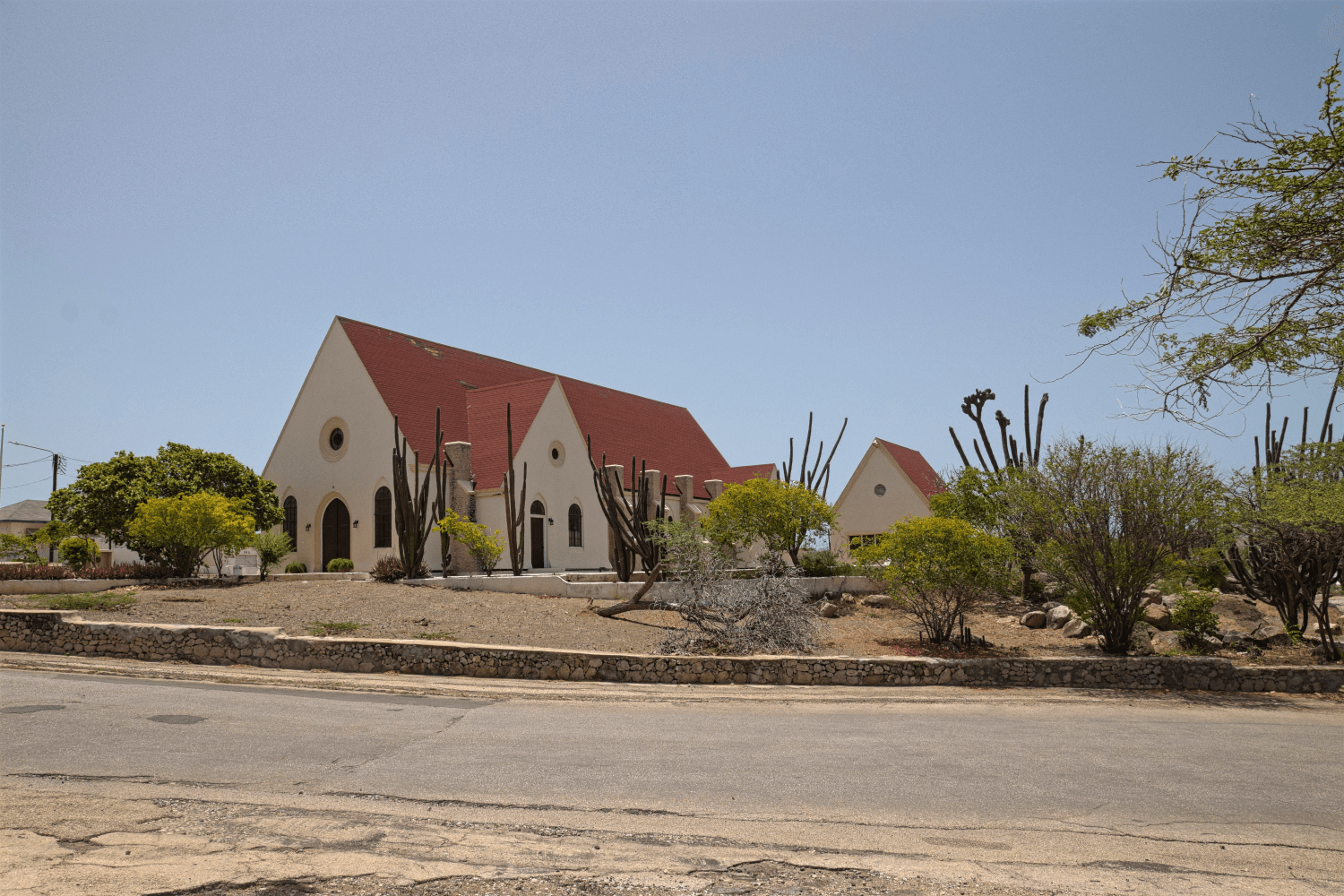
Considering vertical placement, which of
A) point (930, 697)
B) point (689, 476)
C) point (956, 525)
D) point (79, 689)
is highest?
point (689, 476)

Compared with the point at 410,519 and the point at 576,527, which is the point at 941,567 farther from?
the point at 576,527

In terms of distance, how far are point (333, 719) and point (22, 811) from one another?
4001 mm

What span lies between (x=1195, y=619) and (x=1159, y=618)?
8.81 ft

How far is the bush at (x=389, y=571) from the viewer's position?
27719 millimetres

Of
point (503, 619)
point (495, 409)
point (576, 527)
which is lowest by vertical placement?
point (503, 619)

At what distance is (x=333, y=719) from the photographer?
10625 millimetres

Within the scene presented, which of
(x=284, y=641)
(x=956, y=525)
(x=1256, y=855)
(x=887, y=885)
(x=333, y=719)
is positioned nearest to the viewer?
(x=887, y=885)

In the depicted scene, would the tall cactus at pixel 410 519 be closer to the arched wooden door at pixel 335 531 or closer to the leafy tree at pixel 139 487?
the leafy tree at pixel 139 487

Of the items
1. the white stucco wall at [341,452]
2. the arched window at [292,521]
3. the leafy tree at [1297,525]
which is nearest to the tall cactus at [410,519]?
the white stucco wall at [341,452]

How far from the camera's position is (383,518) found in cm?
3394

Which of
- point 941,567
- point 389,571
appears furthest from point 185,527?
point 941,567

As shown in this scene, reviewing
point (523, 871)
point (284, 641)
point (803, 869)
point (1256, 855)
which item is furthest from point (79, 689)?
point (1256, 855)

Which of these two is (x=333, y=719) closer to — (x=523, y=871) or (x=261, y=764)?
(x=261, y=764)

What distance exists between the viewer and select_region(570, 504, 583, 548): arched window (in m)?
38.5
